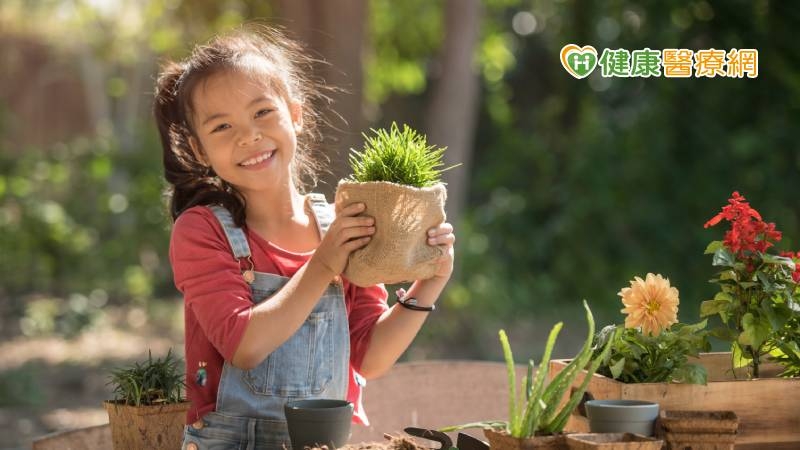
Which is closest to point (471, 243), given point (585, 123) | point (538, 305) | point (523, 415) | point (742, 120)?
point (538, 305)

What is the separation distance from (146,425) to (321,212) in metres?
0.62

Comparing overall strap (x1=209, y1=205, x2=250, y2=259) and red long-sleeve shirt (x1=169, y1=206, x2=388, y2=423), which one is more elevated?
overall strap (x1=209, y1=205, x2=250, y2=259)

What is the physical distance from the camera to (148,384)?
2.19 meters

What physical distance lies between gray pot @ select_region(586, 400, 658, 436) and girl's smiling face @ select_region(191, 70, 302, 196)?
0.87 meters

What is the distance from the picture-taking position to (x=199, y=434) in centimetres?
220

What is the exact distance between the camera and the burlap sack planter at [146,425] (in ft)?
7.02

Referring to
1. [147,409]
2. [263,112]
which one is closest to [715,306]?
[263,112]

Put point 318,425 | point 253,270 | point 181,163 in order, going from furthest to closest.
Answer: point 181,163
point 253,270
point 318,425

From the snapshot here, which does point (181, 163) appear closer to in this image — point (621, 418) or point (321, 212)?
point (321, 212)

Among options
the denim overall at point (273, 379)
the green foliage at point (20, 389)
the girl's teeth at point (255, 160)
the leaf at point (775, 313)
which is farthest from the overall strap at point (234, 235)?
the green foliage at point (20, 389)

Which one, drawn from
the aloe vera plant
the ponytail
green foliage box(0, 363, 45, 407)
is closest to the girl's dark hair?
the ponytail

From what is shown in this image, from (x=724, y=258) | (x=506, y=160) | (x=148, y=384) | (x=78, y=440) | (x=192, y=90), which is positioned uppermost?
(x=506, y=160)

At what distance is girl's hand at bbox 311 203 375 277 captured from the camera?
→ 196 centimetres

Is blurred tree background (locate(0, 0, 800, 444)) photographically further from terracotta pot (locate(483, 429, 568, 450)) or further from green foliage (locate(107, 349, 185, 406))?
terracotta pot (locate(483, 429, 568, 450))
